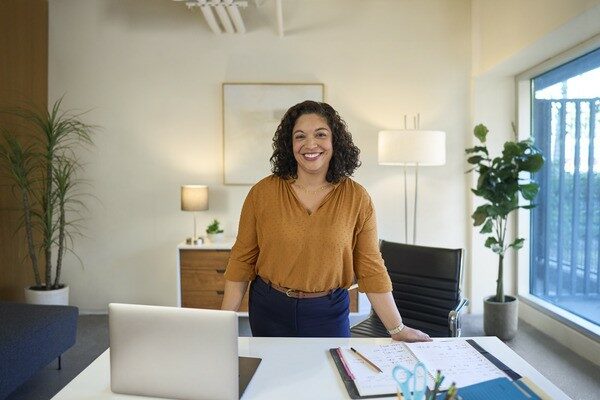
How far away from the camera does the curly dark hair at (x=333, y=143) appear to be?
1812mm

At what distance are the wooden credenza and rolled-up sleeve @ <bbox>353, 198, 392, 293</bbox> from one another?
2.44 m

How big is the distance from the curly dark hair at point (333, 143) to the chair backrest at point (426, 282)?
38.6 inches

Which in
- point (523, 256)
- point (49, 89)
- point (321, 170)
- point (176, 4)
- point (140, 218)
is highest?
point (176, 4)

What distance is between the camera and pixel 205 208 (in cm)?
426

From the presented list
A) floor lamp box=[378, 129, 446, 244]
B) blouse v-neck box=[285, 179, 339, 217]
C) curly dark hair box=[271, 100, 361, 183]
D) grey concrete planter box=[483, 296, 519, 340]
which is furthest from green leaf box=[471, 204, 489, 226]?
blouse v-neck box=[285, 179, 339, 217]

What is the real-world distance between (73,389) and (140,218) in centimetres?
347

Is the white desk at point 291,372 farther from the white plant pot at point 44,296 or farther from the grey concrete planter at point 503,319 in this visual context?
the white plant pot at point 44,296

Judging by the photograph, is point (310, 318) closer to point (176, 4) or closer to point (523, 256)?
point (523, 256)

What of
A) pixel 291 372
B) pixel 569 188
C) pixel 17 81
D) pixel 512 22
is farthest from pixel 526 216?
pixel 17 81

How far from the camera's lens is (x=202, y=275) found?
13.3ft

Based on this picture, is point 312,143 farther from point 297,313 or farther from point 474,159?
point 474,159

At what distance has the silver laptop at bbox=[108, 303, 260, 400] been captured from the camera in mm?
1151

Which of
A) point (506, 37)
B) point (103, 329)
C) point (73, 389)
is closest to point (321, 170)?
point (73, 389)

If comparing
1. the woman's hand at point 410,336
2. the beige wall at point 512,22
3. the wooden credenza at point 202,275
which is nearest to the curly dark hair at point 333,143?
the woman's hand at point 410,336
